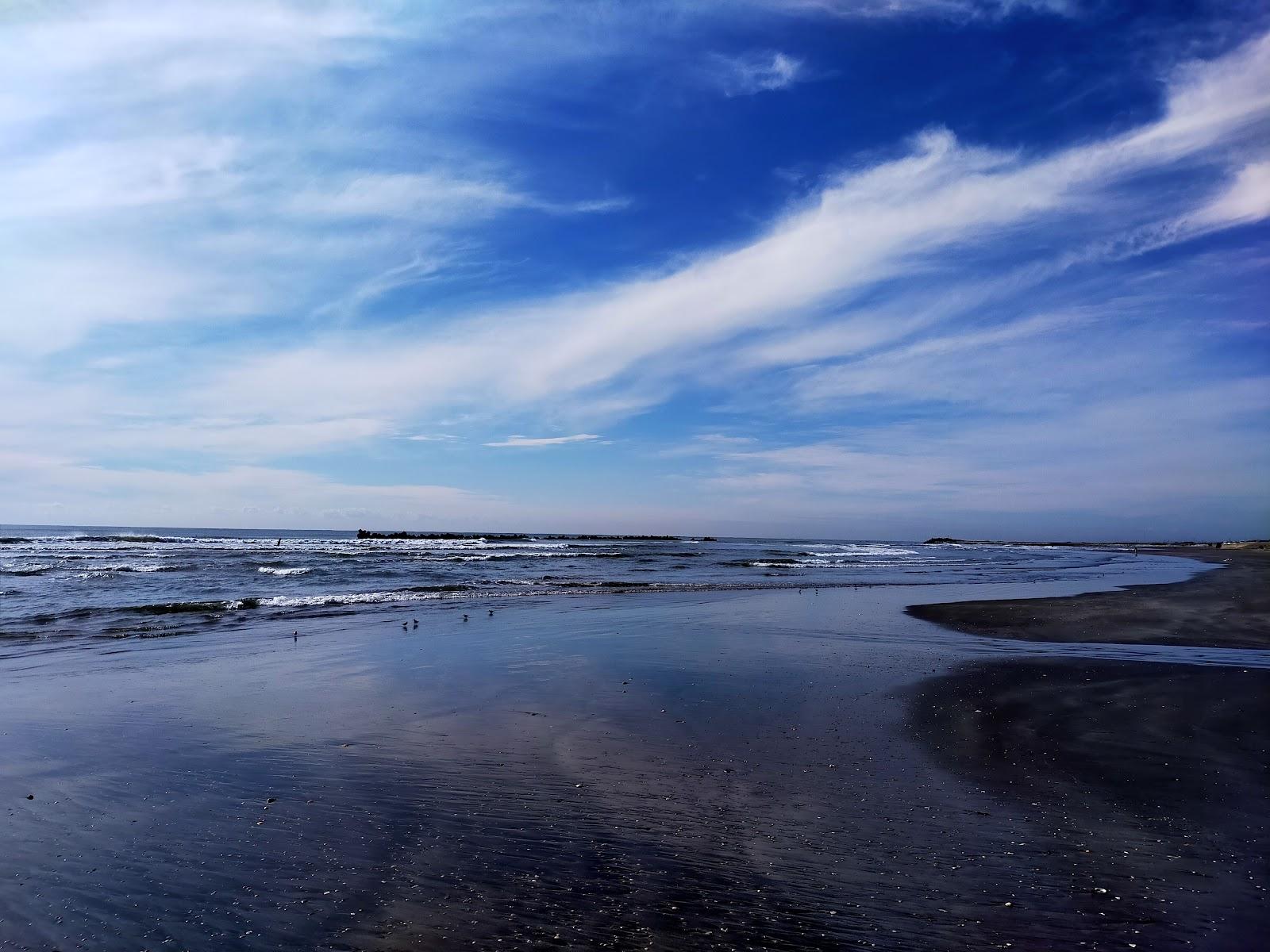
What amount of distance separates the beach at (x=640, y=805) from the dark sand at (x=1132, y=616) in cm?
333

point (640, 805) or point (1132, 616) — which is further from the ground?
point (640, 805)

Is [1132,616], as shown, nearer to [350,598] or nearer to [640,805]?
[640,805]

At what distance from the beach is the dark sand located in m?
3.33

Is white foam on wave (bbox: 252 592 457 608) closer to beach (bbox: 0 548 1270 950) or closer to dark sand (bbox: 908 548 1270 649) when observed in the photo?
Answer: beach (bbox: 0 548 1270 950)

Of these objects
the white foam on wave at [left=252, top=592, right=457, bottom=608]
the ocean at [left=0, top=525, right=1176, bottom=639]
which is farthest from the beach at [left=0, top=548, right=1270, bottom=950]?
the white foam on wave at [left=252, top=592, right=457, bottom=608]

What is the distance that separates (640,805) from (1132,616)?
18131mm

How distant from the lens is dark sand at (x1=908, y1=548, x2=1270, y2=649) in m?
15.1

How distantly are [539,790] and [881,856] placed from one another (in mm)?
2962

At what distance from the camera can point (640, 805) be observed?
5949 millimetres

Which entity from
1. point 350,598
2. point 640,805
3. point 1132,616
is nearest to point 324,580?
point 350,598

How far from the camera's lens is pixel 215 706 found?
9.40 m

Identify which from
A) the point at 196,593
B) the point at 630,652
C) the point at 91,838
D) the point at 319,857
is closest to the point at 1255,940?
the point at 319,857

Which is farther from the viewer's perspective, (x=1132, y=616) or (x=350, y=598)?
(x=350, y=598)

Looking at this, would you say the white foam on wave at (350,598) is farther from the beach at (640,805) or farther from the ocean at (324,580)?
the beach at (640,805)
